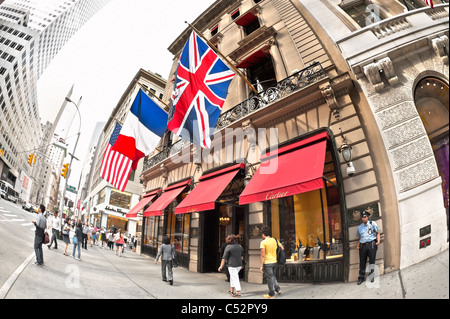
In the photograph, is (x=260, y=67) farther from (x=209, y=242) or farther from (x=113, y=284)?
(x=113, y=284)

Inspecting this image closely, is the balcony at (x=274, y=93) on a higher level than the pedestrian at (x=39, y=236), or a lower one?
higher

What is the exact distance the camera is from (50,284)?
7.46ft

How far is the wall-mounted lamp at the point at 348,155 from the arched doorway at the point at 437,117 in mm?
2833

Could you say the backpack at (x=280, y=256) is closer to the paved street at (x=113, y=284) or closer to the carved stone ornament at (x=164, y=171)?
the paved street at (x=113, y=284)

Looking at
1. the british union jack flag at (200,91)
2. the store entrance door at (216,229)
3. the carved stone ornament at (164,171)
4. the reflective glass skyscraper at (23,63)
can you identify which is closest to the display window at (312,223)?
the store entrance door at (216,229)

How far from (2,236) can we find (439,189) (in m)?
5.05

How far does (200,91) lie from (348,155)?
3850 mm

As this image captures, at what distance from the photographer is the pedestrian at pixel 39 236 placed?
9.84 ft

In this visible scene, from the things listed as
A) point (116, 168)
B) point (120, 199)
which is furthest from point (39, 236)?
point (120, 199)

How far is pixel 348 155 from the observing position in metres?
4.28

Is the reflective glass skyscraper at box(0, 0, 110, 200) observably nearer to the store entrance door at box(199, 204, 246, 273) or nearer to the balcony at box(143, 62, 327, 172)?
the balcony at box(143, 62, 327, 172)
